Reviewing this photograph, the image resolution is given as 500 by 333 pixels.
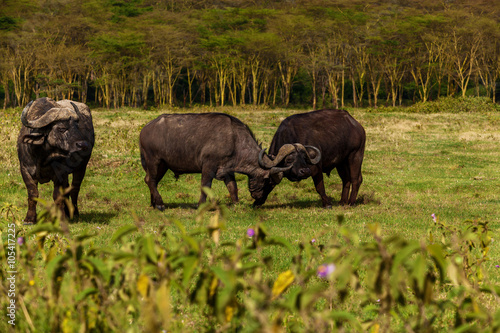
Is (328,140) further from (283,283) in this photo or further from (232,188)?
(283,283)

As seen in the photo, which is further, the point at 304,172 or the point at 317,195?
the point at 317,195

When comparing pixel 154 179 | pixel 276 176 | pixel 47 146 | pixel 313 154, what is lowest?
pixel 154 179

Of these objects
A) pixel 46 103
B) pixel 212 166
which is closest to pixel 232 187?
pixel 212 166

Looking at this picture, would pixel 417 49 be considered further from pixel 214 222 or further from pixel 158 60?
pixel 214 222

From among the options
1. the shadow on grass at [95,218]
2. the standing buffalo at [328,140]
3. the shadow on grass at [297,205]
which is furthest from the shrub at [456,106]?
the shadow on grass at [95,218]

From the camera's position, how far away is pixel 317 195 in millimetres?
12828

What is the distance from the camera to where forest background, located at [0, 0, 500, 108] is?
165 ft

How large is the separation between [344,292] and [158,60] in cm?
5174

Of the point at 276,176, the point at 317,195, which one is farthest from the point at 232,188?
the point at 317,195

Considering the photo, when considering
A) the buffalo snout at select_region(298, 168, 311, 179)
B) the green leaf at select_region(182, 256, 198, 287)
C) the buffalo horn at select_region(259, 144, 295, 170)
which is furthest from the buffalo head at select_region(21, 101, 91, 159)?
the green leaf at select_region(182, 256, 198, 287)

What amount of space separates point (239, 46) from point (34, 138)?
46.6 m

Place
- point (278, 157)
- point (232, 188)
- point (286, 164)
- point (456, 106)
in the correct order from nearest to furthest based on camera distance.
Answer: point (278, 157)
point (286, 164)
point (232, 188)
point (456, 106)

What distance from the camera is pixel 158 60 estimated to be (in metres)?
52.3

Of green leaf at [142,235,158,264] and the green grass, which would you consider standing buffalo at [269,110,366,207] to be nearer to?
the green grass
